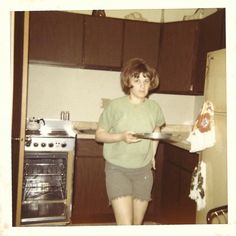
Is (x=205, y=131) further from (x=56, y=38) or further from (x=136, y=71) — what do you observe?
(x=56, y=38)

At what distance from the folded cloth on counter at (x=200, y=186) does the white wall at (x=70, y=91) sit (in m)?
1.30

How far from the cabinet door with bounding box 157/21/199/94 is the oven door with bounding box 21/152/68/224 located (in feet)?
3.83

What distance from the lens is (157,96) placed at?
3232 mm

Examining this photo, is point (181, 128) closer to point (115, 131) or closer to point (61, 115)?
point (61, 115)

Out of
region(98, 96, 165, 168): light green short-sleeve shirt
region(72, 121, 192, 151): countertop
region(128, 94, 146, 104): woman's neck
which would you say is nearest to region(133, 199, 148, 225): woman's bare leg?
region(98, 96, 165, 168): light green short-sleeve shirt

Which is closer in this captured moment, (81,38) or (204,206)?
(204,206)

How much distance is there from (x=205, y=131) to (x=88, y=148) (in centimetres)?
111

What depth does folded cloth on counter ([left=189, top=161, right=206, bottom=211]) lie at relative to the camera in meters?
1.97

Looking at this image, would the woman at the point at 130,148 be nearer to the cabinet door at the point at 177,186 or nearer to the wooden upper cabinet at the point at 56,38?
the cabinet door at the point at 177,186

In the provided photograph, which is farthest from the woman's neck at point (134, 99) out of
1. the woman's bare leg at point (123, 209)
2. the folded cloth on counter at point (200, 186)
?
the folded cloth on counter at point (200, 186)

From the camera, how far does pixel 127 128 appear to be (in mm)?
1557

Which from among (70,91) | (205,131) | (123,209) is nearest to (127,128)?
(123,209)
